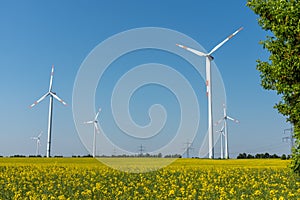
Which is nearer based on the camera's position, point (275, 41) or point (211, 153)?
point (275, 41)

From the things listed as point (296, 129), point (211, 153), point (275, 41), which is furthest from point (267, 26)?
point (211, 153)

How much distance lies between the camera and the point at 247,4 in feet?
68.4

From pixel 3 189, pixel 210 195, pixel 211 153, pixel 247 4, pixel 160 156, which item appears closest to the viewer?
pixel 210 195

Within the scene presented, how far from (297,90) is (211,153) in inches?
1497

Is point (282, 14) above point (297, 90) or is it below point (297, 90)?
above

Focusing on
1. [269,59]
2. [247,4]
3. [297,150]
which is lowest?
[297,150]

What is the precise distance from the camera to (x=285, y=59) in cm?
1850

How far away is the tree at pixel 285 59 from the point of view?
59.4ft

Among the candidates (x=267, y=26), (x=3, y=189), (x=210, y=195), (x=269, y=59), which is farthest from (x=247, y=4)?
(x=3, y=189)

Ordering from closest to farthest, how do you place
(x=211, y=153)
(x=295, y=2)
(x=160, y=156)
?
1. (x=295, y=2)
2. (x=160, y=156)
3. (x=211, y=153)

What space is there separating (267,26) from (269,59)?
1.71m

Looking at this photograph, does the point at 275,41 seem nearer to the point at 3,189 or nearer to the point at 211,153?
the point at 3,189

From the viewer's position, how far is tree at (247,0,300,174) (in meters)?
18.1

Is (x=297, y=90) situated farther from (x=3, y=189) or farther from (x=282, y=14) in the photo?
(x=3, y=189)
